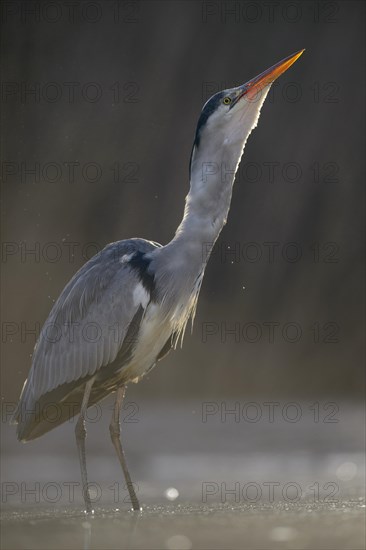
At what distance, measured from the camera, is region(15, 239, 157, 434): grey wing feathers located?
15.9 feet

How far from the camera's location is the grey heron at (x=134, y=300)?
4.70 m

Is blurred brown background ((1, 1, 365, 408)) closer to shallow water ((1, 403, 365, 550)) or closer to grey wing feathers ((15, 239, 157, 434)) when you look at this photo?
shallow water ((1, 403, 365, 550))

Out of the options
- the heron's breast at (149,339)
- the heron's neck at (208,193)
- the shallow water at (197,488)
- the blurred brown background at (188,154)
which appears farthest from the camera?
the blurred brown background at (188,154)

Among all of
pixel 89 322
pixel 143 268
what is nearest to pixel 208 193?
pixel 143 268

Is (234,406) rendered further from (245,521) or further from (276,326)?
(245,521)

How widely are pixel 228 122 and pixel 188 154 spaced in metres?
5.88

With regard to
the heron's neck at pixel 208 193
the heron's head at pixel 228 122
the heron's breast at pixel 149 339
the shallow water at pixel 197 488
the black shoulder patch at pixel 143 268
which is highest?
the heron's head at pixel 228 122

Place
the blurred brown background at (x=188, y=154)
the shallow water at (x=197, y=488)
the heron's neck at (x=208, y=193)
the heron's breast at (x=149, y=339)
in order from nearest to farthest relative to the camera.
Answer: the shallow water at (x=197, y=488) < the heron's neck at (x=208, y=193) < the heron's breast at (x=149, y=339) < the blurred brown background at (x=188, y=154)

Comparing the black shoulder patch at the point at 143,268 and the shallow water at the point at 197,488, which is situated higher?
the black shoulder patch at the point at 143,268

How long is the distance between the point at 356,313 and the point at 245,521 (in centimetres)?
676

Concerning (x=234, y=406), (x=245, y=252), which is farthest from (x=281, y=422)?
(x=245, y=252)

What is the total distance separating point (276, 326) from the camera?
1093 cm

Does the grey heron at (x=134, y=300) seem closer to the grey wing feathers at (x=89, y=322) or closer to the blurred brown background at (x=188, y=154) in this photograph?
the grey wing feathers at (x=89, y=322)

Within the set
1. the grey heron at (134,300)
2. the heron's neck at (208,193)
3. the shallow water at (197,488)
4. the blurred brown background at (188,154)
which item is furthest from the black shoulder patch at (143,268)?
the blurred brown background at (188,154)
